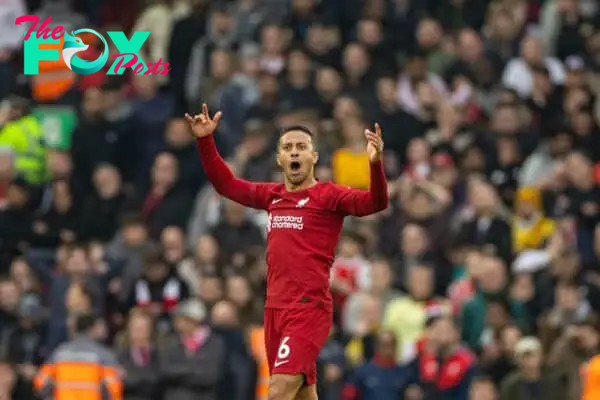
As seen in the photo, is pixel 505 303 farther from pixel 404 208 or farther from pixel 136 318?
pixel 136 318

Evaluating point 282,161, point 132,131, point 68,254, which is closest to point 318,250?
point 282,161

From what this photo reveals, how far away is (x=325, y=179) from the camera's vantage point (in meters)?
18.9

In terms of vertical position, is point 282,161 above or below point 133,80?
below

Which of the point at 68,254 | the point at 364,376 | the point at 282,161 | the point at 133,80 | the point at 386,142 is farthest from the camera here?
the point at 133,80

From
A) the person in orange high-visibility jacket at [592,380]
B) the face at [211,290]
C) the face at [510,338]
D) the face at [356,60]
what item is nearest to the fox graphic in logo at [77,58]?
the face at [356,60]

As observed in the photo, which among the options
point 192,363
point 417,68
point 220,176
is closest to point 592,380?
point 192,363

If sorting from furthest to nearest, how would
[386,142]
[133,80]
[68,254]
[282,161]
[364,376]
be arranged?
[133,80] → [386,142] → [68,254] → [364,376] → [282,161]

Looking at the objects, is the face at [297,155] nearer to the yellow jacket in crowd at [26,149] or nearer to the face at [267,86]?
the yellow jacket in crowd at [26,149]

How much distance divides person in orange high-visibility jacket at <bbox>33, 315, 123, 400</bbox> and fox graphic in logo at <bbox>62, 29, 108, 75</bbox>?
164 inches

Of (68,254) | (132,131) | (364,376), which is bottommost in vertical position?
(364,376)

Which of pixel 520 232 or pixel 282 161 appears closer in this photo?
pixel 282 161

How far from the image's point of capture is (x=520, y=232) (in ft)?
62.0

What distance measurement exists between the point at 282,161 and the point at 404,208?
721cm

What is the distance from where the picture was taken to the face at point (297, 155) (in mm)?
11953
